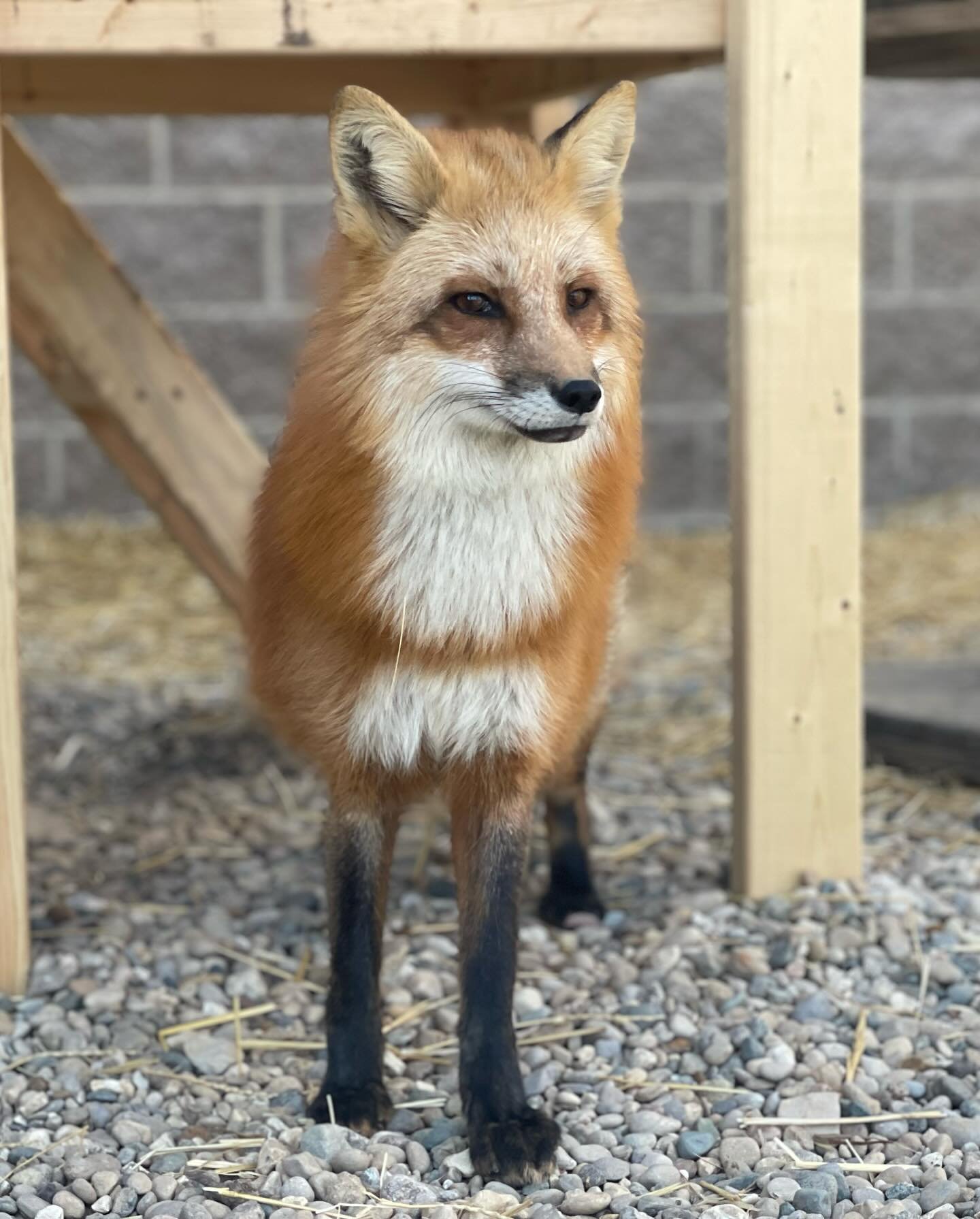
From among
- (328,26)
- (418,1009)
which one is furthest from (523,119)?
(418,1009)

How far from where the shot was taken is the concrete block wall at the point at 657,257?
6742mm

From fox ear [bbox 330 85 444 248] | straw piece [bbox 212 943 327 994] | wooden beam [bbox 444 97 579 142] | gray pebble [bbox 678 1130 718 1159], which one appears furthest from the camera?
wooden beam [bbox 444 97 579 142]

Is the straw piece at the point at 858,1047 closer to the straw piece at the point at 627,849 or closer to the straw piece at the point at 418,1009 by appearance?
the straw piece at the point at 418,1009

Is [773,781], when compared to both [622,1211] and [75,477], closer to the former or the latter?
[622,1211]

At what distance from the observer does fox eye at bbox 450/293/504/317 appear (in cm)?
228

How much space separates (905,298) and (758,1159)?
18.1 ft

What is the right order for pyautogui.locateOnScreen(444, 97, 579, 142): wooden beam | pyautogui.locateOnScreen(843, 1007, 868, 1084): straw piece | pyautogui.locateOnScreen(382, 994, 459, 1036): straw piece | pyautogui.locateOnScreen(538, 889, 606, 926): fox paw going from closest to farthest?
pyautogui.locateOnScreen(843, 1007, 868, 1084): straw piece < pyautogui.locateOnScreen(382, 994, 459, 1036): straw piece < pyautogui.locateOnScreen(538, 889, 606, 926): fox paw < pyautogui.locateOnScreen(444, 97, 579, 142): wooden beam

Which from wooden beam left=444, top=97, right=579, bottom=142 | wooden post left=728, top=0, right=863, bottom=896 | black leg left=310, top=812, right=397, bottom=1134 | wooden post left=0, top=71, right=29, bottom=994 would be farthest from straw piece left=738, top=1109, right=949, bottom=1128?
wooden beam left=444, top=97, right=579, bottom=142

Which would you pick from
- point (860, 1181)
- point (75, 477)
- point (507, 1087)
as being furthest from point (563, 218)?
point (75, 477)

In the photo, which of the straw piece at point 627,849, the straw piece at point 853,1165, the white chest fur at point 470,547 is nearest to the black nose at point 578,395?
the white chest fur at point 470,547

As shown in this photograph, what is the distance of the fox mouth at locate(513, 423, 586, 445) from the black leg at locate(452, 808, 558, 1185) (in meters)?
0.68

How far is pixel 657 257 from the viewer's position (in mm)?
6953

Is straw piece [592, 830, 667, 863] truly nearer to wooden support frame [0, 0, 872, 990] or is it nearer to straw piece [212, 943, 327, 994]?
wooden support frame [0, 0, 872, 990]

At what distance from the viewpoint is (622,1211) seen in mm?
2195
